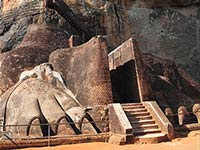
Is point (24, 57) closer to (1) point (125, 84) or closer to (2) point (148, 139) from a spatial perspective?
(1) point (125, 84)

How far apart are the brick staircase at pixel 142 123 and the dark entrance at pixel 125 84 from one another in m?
1.05

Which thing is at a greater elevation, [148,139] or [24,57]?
[24,57]

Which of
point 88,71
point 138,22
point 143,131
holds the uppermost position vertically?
point 138,22

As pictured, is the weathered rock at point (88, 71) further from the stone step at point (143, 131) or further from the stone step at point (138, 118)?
the stone step at point (143, 131)

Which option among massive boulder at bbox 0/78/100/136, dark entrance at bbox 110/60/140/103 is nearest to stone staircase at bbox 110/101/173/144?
massive boulder at bbox 0/78/100/136

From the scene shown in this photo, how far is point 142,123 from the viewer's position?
10219 mm

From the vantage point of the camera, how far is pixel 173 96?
16.4 metres

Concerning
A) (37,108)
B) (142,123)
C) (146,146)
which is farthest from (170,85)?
(146,146)

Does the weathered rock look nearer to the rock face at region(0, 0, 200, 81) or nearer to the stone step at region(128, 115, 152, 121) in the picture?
the stone step at region(128, 115, 152, 121)

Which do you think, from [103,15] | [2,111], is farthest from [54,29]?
[2,111]

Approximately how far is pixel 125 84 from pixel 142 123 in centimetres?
334

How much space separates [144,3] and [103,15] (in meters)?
7.58

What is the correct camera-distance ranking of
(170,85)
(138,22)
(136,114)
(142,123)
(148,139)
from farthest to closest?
(138,22)
(170,85)
(136,114)
(142,123)
(148,139)

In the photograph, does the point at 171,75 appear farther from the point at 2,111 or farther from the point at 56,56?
the point at 2,111
